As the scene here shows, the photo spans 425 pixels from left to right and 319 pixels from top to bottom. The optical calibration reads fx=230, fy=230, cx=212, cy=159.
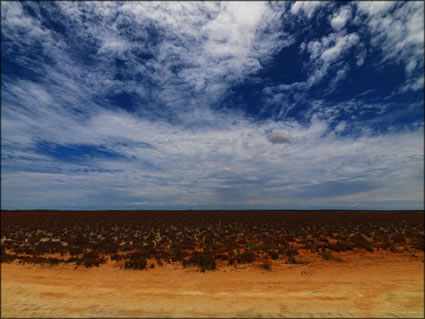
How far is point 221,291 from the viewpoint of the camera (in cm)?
920

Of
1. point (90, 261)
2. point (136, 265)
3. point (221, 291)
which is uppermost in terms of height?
point (90, 261)

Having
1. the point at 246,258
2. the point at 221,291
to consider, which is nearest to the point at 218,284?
the point at 221,291

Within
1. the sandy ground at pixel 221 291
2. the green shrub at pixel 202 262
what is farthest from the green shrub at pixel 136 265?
the green shrub at pixel 202 262

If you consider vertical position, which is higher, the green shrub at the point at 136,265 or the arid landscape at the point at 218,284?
the green shrub at the point at 136,265

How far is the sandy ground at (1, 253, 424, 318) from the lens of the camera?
7.19 m

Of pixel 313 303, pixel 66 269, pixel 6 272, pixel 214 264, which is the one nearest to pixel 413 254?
pixel 313 303

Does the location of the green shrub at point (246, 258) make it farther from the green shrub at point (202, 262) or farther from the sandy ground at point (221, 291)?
the green shrub at point (202, 262)

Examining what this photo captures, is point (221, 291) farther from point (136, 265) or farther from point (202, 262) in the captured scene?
point (136, 265)

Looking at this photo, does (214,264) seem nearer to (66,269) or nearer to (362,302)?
(362,302)

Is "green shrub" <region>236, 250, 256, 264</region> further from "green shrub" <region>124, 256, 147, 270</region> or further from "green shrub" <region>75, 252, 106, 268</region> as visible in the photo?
"green shrub" <region>75, 252, 106, 268</region>

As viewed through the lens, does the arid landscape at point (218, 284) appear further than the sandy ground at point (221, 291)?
Yes

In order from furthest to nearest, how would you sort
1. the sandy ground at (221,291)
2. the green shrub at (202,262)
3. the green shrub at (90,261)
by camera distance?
1. the green shrub at (90,261)
2. the green shrub at (202,262)
3. the sandy ground at (221,291)

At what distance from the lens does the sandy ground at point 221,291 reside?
719 centimetres

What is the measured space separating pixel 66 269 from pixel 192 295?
26.9 ft
